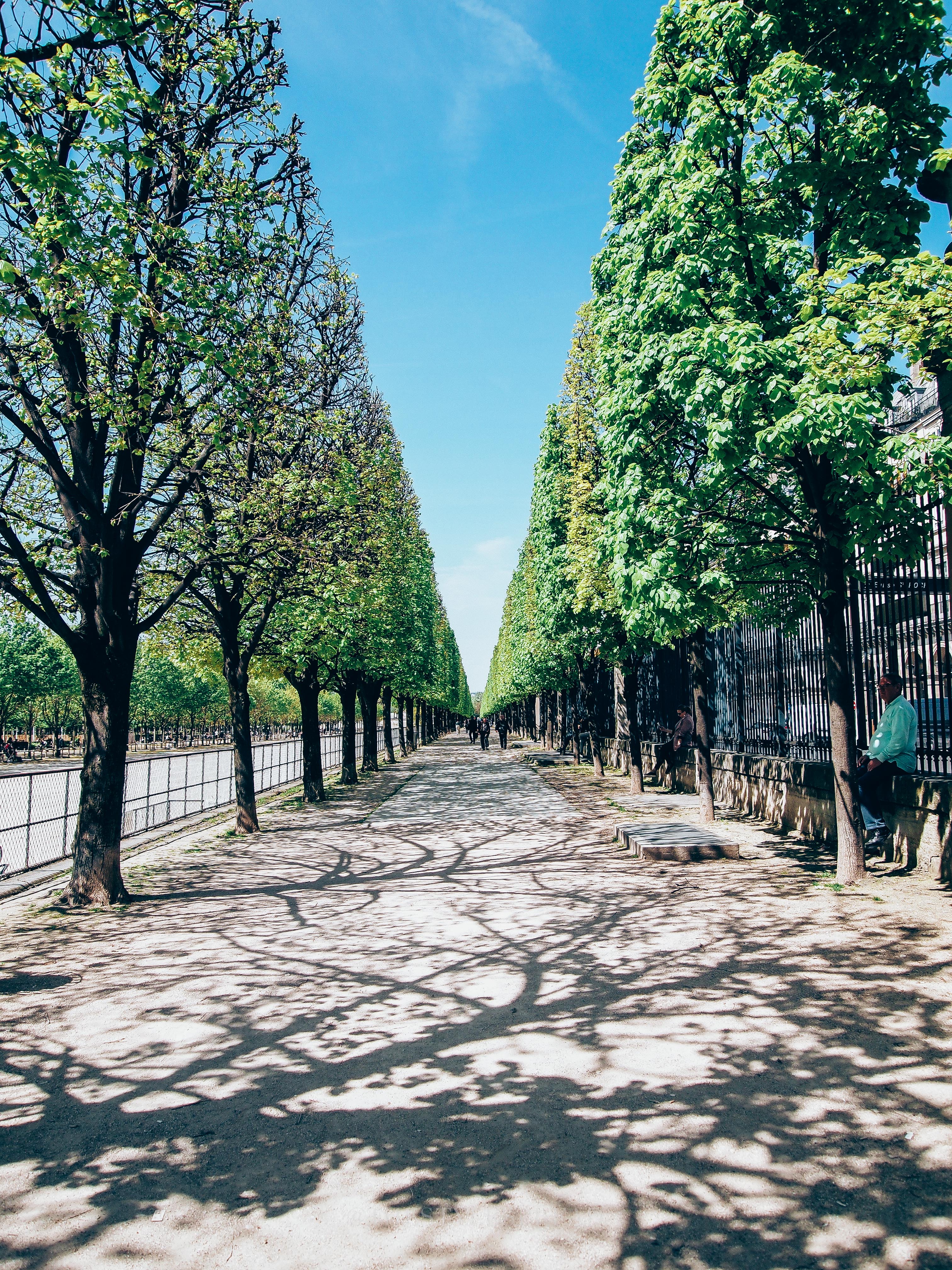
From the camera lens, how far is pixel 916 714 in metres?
8.96

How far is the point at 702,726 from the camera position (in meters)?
14.3

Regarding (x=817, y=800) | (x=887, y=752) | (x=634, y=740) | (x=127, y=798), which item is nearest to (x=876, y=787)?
(x=887, y=752)

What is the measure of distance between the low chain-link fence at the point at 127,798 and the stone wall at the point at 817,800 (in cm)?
1006

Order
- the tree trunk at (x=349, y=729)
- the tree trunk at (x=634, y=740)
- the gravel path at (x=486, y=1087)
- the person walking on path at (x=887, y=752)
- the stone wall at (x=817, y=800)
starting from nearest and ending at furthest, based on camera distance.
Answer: the gravel path at (x=486, y=1087)
the stone wall at (x=817, y=800)
the person walking on path at (x=887, y=752)
the tree trunk at (x=634, y=740)
the tree trunk at (x=349, y=729)

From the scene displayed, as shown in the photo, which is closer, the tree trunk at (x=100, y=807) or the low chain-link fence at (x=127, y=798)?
the tree trunk at (x=100, y=807)

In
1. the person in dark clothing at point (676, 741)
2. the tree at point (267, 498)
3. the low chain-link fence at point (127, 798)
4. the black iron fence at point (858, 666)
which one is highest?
the tree at point (267, 498)

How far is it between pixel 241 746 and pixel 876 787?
37.2 ft

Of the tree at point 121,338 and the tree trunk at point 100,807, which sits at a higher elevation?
the tree at point 121,338

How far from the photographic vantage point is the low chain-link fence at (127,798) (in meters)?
13.8

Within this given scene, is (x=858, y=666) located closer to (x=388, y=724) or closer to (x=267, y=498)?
(x=267, y=498)

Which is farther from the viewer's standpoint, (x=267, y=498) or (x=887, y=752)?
(x=267, y=498)

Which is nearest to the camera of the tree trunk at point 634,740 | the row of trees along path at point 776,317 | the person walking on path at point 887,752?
the row of trees along path at point 776,317

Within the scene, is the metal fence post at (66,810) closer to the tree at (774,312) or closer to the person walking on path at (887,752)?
the tree at (774,312)

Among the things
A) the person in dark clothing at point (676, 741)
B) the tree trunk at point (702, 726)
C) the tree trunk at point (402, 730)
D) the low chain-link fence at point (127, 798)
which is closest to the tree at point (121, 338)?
the low chain-link fence at point (127, 798)
